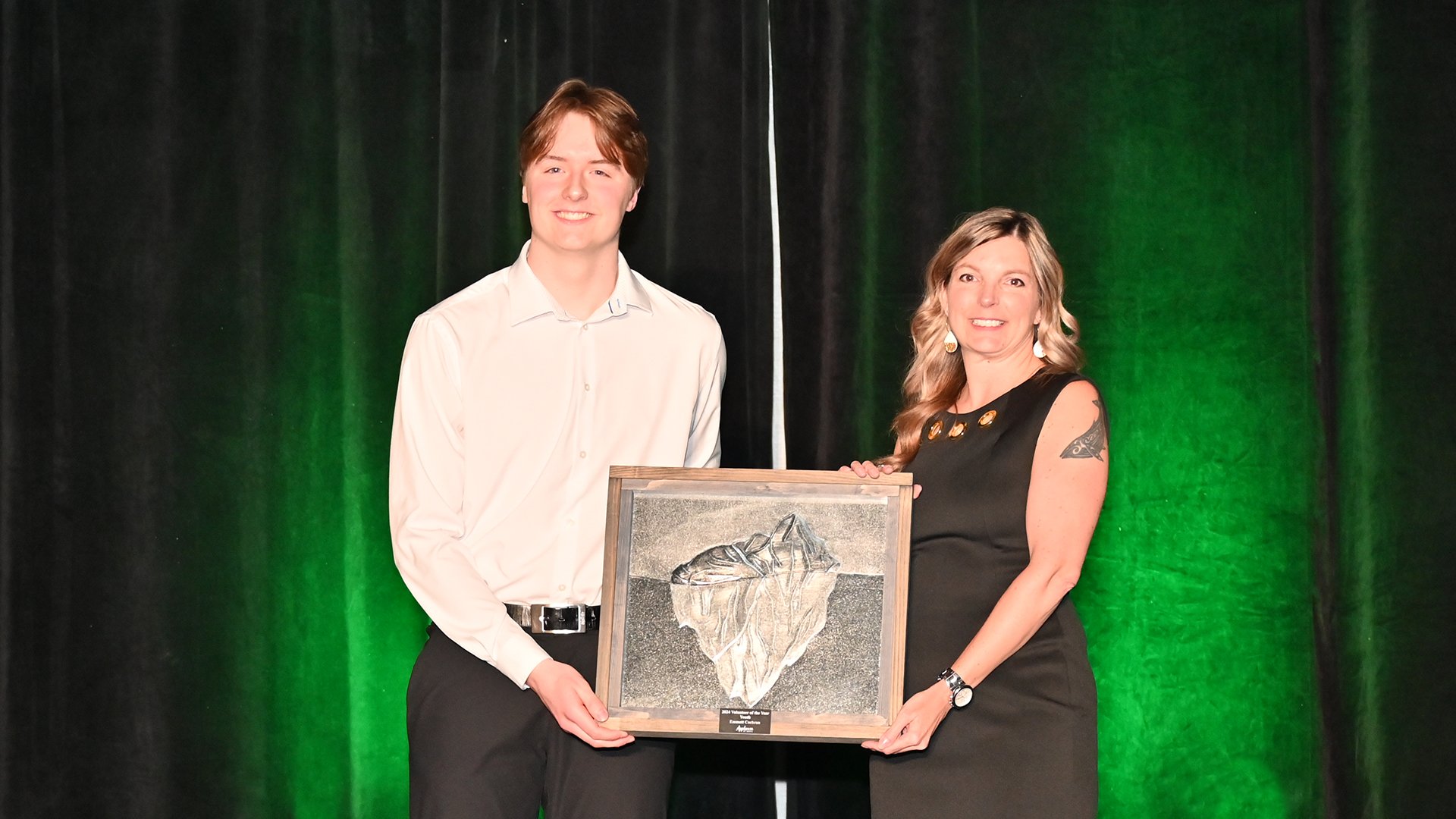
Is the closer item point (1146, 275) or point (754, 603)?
point (754, 603)

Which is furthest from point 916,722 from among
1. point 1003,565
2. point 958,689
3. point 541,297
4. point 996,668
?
point 541,297

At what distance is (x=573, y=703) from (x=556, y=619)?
0.20m

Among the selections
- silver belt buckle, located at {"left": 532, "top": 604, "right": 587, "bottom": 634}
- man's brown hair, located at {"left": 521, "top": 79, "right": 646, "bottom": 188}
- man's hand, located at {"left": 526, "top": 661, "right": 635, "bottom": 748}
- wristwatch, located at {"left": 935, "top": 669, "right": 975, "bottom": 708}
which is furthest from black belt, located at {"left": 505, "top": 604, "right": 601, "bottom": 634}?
man's brown hair, located at {"left": 521, "top": 79, "right": 646, "bottom": 188}

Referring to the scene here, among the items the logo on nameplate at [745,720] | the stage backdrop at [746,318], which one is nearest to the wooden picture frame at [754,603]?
the logo on nameplate at [745,720]

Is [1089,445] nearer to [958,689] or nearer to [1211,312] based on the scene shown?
[958,689]

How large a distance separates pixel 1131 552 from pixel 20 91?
3322 mm

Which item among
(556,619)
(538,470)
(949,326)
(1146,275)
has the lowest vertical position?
(556,619)

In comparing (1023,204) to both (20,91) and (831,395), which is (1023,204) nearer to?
(831,395)

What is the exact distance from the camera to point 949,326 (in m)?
2.62

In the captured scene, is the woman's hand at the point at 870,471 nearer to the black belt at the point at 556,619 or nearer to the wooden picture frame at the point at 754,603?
the wooden picture frame at the point at 754,603

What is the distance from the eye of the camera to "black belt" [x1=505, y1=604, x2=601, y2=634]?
7.72 feet

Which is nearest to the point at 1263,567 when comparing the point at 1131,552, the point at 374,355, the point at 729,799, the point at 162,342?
the point at 1131,552

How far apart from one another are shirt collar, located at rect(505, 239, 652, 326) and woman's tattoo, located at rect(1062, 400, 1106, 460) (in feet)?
2.86

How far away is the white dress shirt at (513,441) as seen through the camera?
238 cm
